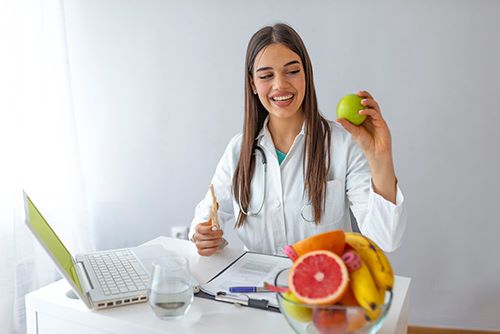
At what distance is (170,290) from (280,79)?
778 mm

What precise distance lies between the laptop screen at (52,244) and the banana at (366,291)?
0.58 metres

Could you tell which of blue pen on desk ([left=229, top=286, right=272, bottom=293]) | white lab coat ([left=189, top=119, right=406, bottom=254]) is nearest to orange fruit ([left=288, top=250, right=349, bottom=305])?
blue pen on desk ([left=229, top=286, right=272, bottom=293])

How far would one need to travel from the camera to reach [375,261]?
0.78 meters

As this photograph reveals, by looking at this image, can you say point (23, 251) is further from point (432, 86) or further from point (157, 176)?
point (432, 86)

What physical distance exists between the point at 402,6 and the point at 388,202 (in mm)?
1129

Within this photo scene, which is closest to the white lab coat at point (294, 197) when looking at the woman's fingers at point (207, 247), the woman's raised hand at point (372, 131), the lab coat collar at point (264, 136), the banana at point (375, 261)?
the lab coat collar at point (264, 136)

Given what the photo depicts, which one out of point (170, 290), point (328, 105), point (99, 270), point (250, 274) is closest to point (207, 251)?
point (250, 274)

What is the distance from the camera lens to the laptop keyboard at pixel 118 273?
111 centimetres

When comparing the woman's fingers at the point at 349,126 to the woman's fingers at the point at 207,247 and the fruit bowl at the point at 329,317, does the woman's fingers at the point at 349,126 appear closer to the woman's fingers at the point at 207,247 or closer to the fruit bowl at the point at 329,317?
the woman's fingers at the point at 207,247

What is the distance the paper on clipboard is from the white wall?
104 centimetres

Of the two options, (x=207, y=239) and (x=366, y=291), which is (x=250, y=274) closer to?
(x=207, y=239)

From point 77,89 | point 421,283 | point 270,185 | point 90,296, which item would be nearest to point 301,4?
point 270,185

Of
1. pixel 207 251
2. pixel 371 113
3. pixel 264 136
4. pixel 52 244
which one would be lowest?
pixel 207 251

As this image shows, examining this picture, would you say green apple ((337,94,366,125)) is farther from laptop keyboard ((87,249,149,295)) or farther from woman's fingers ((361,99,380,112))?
laptop keyboard ((87,249,149,295))
